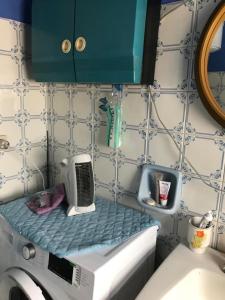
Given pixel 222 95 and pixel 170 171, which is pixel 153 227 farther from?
pixel 222 95

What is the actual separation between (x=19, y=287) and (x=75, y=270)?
289 mm

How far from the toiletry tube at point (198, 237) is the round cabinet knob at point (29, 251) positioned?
0.62 metres

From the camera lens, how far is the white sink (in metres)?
0.87

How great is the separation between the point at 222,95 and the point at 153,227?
0.62 metres

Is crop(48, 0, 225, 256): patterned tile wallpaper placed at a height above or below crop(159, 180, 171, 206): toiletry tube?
above

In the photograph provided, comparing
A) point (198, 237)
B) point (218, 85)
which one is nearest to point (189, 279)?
point (198, 237)

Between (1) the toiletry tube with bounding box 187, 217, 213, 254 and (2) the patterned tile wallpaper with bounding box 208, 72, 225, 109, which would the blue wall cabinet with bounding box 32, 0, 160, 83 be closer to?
(2) the patterned tile wallpaper with bounding box 208, 72, 225, 109

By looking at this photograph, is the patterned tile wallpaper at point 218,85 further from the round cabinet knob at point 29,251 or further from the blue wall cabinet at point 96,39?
the round cabinet knob at point 29,251

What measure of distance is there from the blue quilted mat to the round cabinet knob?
28mm

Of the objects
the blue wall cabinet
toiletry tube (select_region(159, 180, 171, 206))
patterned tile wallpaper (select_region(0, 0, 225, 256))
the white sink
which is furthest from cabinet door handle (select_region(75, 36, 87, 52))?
the white sink

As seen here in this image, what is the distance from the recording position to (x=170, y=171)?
3.72 feet

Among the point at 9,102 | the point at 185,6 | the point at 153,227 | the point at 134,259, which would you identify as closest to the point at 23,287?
the point at 134,259

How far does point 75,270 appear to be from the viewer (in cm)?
89

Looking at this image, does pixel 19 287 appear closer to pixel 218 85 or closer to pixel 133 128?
pixel 133 128
